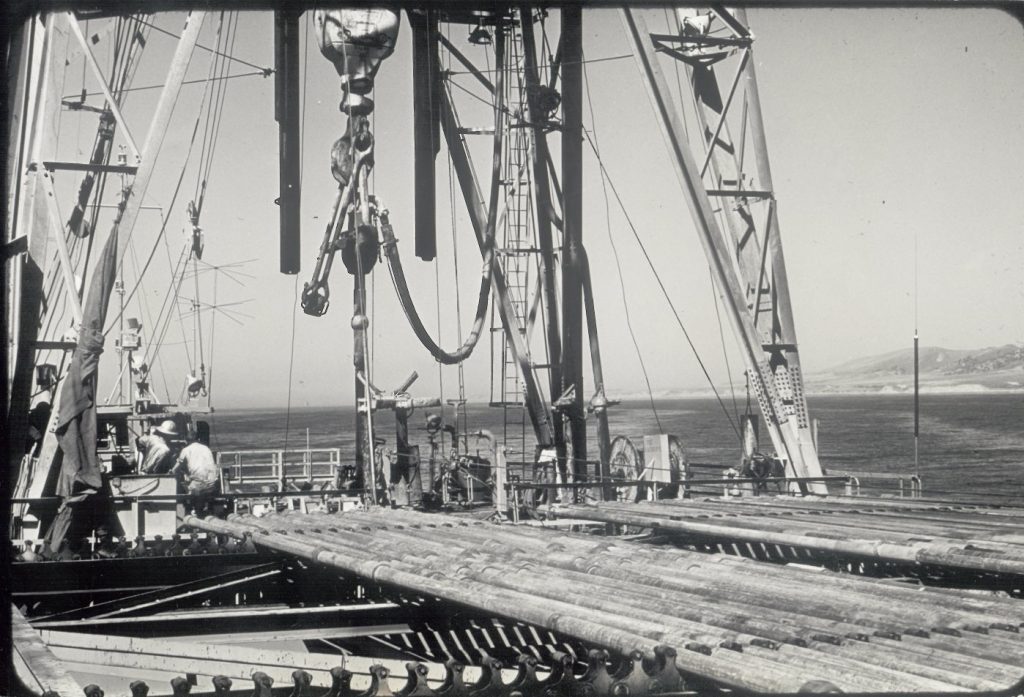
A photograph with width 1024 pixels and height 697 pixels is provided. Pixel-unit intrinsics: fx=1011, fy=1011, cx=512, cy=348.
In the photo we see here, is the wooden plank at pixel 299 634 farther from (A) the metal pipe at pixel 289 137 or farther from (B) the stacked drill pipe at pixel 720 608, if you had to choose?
(A) the metal pipe at pixel 289 137

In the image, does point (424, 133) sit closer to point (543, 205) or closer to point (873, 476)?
point (543, 205)

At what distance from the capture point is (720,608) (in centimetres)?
532

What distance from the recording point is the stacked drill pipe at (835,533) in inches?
254

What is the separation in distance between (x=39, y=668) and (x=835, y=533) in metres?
5.36

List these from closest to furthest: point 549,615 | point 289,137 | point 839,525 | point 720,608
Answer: point 720,608 < point 549,615 < point 839,525 < point 289,137

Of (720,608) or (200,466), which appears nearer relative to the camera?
(720,608)

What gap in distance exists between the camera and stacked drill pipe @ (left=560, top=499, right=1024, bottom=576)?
21.2 ft

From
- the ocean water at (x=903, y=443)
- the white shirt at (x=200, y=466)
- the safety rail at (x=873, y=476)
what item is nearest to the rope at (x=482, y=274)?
the white shirt at (x=200, y=466)

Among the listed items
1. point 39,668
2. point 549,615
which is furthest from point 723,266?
point 39,668

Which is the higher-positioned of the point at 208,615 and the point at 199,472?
the point at 199,472

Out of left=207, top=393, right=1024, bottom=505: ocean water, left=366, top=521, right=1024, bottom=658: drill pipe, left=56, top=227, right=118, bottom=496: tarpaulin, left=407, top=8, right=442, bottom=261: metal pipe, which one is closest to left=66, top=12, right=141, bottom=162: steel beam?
left=56, top=227, right=118, bottom=496: tarpaulin

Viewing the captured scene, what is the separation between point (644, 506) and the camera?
10.2m

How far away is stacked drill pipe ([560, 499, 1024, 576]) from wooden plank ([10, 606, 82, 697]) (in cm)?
496

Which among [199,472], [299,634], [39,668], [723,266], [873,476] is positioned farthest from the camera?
[873,476]
